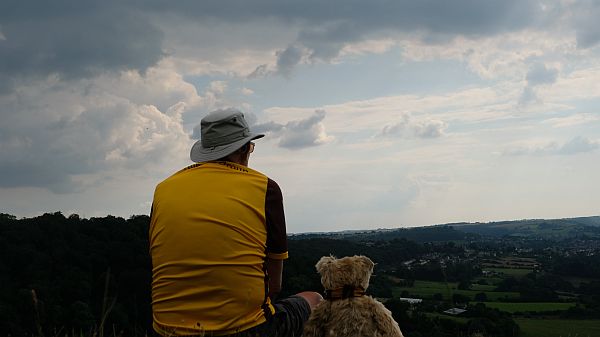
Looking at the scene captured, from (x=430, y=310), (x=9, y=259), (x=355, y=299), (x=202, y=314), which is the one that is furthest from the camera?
(x=9, y=259)

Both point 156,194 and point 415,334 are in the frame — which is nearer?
point 156,194

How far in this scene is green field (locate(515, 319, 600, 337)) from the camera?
28.0 meters

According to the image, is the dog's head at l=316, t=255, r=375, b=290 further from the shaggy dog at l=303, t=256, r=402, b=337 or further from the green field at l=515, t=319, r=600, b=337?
the green field at l=515, t=319, r=600, b=337

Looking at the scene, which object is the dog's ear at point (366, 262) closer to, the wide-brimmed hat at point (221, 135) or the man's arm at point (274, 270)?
the man's arm at point (274, 270)

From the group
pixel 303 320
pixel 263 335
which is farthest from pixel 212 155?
pixel 303 320

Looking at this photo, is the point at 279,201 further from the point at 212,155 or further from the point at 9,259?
the point at 9,259

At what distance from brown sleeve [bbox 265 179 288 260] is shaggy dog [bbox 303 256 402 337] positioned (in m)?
→ 0.73

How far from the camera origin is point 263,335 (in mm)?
3270

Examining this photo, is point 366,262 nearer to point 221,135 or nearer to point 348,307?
point 348,307

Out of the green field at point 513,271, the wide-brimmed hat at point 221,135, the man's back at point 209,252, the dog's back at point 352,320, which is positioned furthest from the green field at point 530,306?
the man's back at point 209,252

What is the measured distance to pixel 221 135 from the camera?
11.5 ft

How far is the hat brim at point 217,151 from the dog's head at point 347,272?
114 cm

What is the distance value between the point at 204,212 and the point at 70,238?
35220 mm

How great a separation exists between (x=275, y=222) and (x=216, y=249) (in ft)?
1.41
